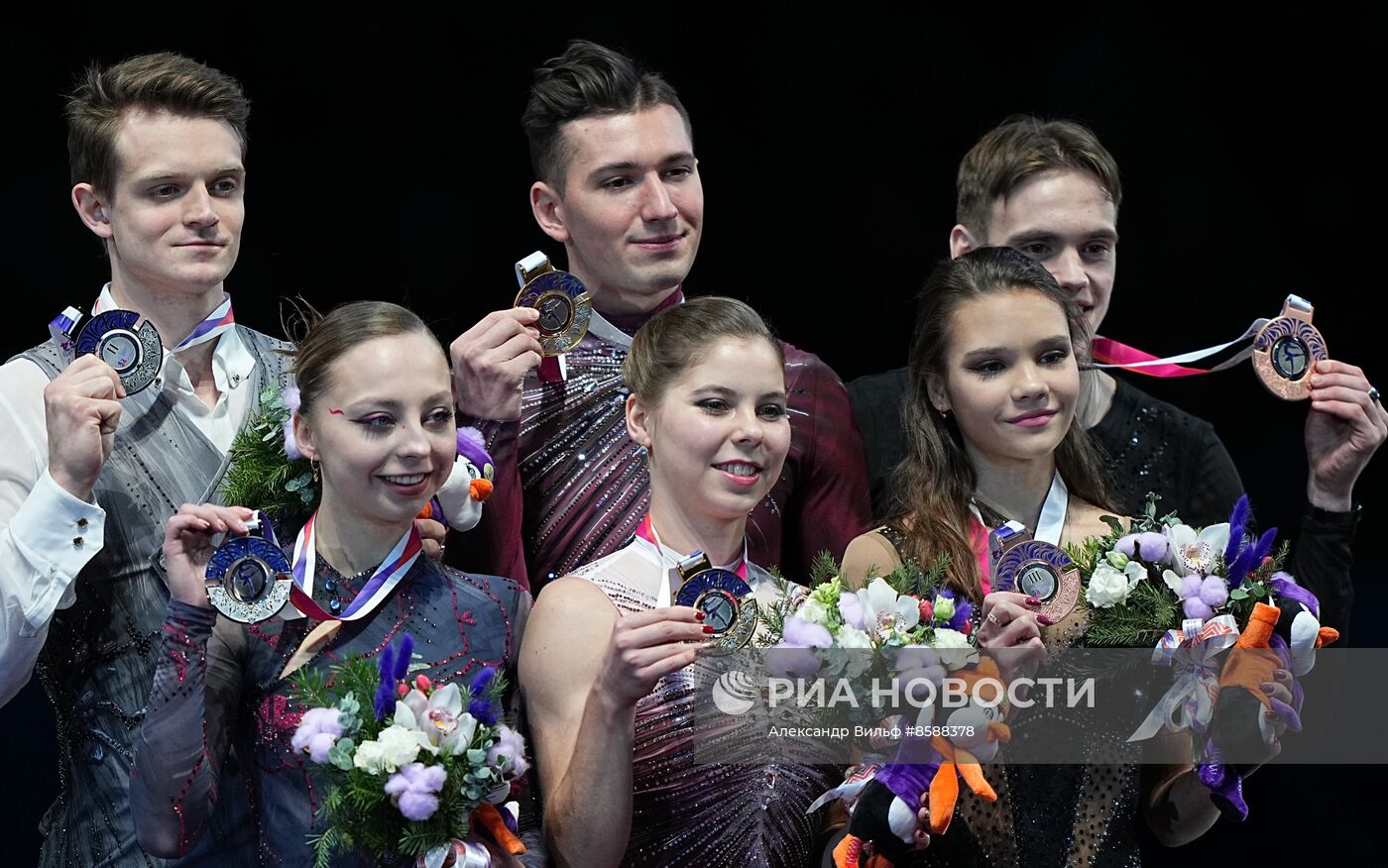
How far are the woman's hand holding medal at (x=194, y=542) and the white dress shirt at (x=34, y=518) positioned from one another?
0.28 meters

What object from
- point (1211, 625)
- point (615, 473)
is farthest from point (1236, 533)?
point (615, 473)

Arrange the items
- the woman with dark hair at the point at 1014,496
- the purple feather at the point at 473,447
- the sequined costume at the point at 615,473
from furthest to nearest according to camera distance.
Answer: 1. the sequined costume at the point at 615,473
2. the purple feather at the point at 473,447
3. the woman with dark hair at the point at 1014,496

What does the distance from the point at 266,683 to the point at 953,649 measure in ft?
3.47

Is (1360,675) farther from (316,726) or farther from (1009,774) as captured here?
(316,726)

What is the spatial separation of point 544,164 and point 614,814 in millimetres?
1476

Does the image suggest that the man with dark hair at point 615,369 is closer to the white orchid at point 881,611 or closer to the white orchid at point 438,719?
the white orchid at point 881,611

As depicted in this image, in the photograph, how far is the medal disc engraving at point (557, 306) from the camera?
339 cm

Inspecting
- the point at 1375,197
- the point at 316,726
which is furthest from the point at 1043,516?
the point at 1375,197

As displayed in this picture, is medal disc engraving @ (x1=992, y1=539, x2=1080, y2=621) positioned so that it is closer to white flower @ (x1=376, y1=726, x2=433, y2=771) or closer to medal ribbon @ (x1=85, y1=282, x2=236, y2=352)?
white flower @ (x1=376, y1=726, x2=433, y2=771)

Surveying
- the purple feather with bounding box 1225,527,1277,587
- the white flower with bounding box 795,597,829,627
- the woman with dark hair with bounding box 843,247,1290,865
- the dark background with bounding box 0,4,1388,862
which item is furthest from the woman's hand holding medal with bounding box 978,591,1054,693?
the dark background with bounding box 0,4,1388,862

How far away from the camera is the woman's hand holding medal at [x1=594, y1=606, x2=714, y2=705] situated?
2732 millimetres

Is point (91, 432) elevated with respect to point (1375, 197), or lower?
lower

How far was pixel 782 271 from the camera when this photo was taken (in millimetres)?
4949

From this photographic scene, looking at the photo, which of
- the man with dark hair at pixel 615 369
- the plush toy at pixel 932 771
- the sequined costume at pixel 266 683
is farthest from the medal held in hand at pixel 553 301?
the plush toy at pixel 932 771
